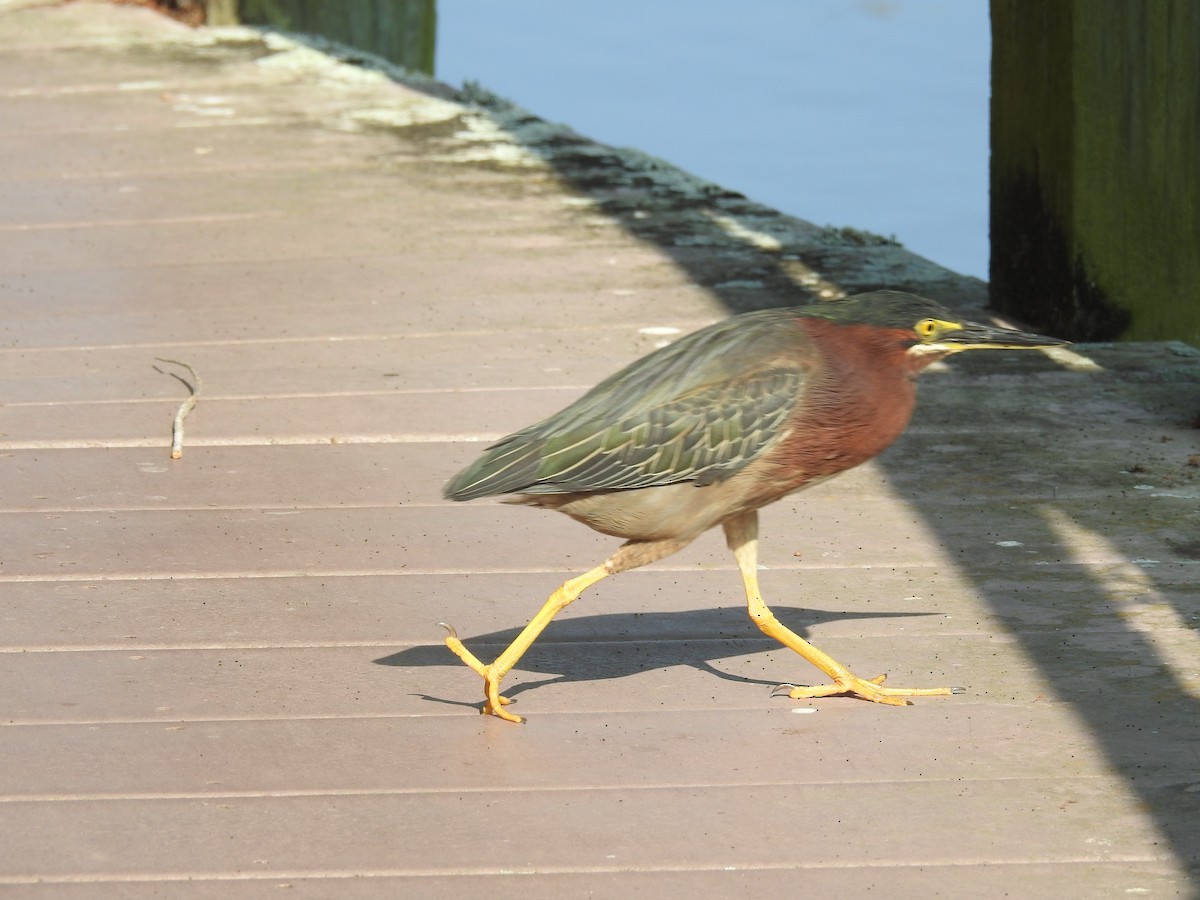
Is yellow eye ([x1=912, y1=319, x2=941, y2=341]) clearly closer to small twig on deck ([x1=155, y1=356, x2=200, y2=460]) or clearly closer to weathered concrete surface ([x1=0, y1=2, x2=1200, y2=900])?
weathered concrete surface ([x1=0, y1=2, x2=1200, y2=900])

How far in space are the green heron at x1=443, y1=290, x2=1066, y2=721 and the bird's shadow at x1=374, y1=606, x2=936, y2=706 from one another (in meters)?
0.18

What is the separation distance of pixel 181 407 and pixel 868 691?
2.66m

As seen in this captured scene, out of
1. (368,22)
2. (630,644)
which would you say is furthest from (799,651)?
(368,22)

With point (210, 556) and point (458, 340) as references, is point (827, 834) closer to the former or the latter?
point (210, 556)

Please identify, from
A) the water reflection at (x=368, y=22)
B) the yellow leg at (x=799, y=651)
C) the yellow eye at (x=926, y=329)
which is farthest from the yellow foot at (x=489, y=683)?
the water reflection at (x=368, y=22)

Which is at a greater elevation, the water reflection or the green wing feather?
the water reflection

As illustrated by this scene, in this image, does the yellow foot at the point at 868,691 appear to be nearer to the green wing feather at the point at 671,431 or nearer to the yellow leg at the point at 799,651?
the yellow leg at the point at 799,651

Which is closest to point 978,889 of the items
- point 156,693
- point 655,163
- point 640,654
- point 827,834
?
point 827,834

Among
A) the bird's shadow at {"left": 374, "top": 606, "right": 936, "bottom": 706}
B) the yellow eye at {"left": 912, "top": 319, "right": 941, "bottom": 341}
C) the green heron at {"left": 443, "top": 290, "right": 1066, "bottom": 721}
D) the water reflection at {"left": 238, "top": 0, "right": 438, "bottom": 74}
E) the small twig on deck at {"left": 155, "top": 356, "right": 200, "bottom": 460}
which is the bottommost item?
the bird's shadow at {"left": 374, "top": 606, "right": 936, "bottom": 706}

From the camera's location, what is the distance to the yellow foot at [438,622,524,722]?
3723 millimetres

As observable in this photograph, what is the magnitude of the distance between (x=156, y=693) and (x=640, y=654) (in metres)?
1.01

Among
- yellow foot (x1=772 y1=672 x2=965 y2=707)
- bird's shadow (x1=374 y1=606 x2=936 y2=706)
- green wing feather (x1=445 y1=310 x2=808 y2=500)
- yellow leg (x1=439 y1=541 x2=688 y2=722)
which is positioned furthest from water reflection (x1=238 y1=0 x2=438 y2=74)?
yellow foot (x1=772 y1=672 x2=965 y2=707)

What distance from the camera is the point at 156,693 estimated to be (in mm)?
3807

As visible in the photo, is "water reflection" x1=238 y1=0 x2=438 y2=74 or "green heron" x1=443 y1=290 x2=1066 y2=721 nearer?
"green heron" x1=443 y1=290 x2=1066 y2=721
